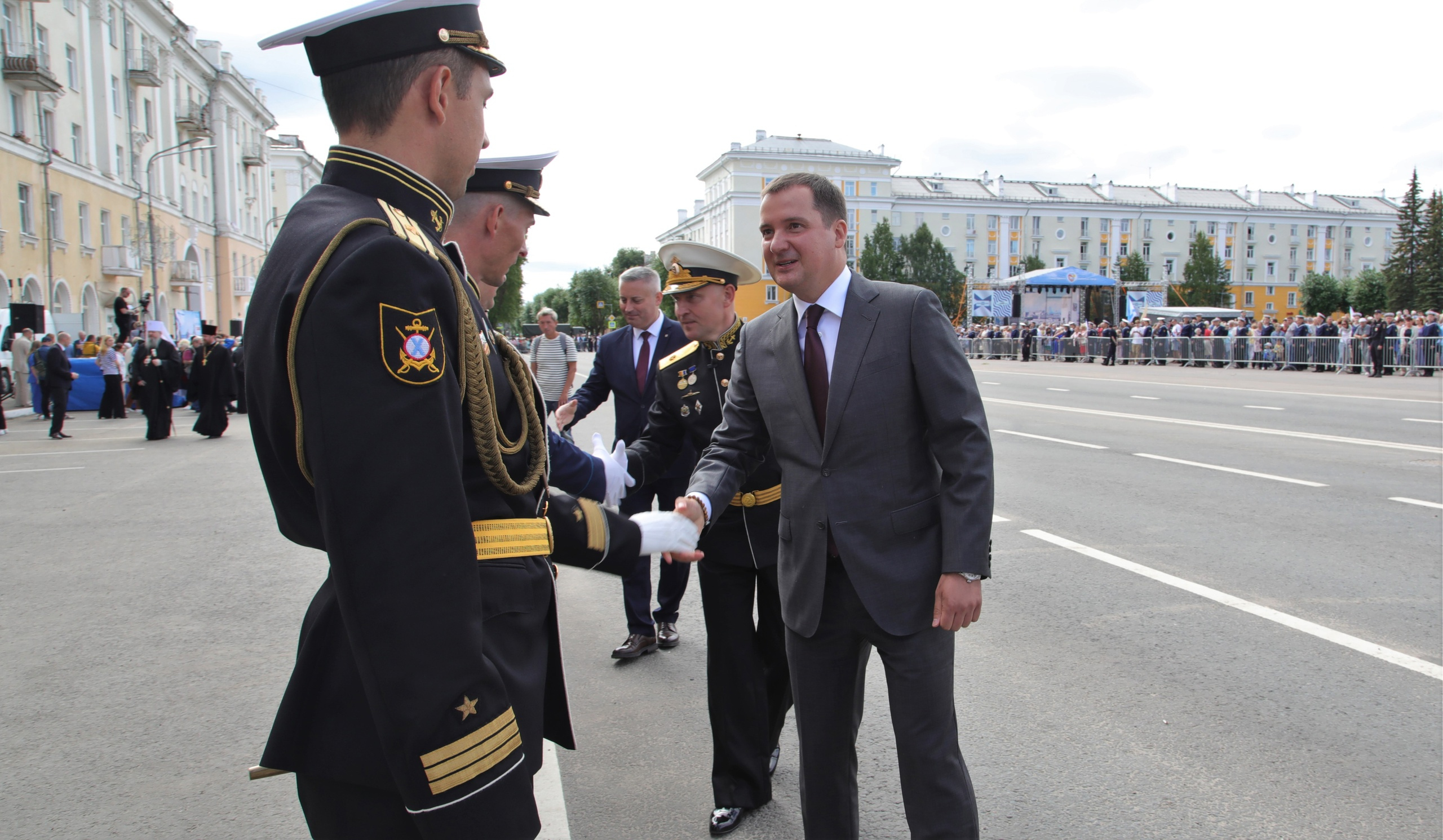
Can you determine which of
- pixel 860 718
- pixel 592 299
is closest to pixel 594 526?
pixel 860 718

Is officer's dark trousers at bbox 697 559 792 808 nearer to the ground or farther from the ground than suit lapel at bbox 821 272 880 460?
nearer to the ground

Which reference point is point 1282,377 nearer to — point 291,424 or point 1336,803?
point 1336,803

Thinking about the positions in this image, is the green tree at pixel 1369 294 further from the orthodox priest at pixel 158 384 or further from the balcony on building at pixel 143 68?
the orthodox priest at pixel 158 384

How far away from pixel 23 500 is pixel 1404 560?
41.0 feet

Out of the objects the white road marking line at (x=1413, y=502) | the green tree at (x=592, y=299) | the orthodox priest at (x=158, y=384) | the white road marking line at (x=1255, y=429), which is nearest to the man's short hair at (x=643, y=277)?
the white road marking line at (x=1413, y=502)

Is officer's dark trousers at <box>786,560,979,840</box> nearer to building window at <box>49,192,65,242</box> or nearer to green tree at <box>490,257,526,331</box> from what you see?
building window at <box>49,192,65,242</box>

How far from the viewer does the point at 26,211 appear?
31.3 m

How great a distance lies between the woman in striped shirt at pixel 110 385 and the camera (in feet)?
67.8

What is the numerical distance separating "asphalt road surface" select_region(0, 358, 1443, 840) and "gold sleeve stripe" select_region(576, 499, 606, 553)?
62cm

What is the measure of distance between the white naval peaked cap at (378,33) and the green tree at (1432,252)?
93502mm

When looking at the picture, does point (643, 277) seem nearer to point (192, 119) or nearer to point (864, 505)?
point (864, 505)

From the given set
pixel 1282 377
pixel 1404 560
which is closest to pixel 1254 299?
pixel 1282 377

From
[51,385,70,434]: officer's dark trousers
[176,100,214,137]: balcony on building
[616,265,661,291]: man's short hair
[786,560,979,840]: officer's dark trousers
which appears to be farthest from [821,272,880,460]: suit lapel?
[176,100,214,137]: balcony on building

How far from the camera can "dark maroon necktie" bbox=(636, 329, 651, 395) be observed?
18.9ft
